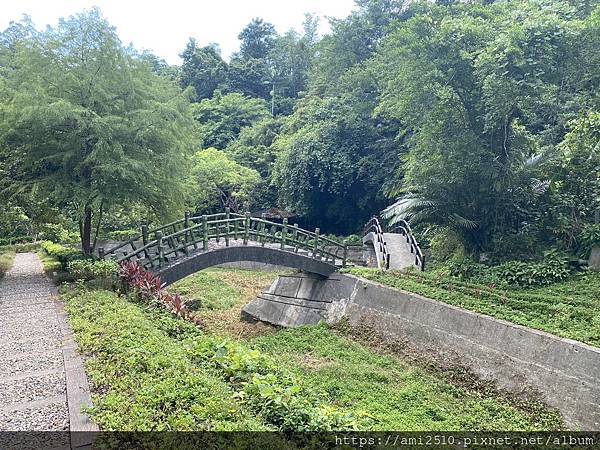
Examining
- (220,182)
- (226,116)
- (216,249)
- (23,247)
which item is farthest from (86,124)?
(226,116)

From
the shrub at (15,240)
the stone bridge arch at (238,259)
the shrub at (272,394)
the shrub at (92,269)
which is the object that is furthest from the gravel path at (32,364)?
the shrub at (15,240)

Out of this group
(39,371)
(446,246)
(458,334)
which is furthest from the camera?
(446,246)

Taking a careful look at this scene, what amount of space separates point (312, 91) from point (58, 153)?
77.2 feet

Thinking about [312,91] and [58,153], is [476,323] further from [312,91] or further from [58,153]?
[312,91]

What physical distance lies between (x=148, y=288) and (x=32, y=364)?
3.55m

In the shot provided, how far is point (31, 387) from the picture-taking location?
5.80 m

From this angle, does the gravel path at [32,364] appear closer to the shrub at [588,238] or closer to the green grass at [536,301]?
the green grass at [536,301]

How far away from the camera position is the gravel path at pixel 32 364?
4977 mm

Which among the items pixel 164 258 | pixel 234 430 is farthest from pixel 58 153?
pixel 234 430

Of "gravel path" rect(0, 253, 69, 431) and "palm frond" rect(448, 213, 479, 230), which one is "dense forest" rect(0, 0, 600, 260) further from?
"gravel path" rect(0, 253, 69, 431)

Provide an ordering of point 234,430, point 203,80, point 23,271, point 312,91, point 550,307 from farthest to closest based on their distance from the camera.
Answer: point 203,80, point 312,91, point 23,271, point 550,307, point 234,430

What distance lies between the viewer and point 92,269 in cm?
1154

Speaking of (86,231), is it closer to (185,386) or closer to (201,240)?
(201,240)

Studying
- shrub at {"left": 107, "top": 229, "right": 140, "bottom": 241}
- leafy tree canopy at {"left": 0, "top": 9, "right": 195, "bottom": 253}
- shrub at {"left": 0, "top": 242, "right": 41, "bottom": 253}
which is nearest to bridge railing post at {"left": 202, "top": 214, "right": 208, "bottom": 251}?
leafy tree canopy at {"left": 0, "top": 9, "right": 195, "bottom": 253}
